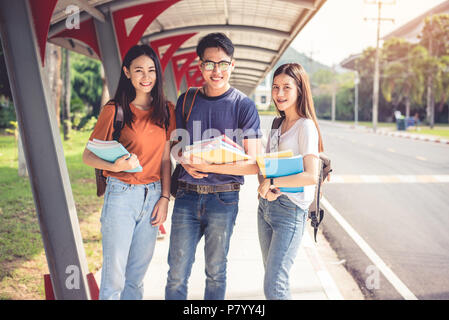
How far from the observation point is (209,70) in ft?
7.97

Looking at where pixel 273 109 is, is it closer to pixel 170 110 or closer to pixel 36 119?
pixel 170 110

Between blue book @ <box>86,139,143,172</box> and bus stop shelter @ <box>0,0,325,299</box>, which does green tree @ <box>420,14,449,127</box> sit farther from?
blue book @ <box>86,139,143,172</box>

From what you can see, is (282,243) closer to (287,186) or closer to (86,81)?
(287,186)

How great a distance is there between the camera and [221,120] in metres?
2.45

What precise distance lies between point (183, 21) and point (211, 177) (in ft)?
16.1

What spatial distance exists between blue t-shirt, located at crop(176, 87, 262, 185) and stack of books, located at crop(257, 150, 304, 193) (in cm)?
29

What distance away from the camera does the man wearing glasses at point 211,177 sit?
243 cm

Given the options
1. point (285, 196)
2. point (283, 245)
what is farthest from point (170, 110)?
point (283, 245)

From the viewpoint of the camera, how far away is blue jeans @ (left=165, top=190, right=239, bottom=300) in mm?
2482

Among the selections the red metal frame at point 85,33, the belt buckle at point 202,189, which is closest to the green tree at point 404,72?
the red metal frame at point 85,33

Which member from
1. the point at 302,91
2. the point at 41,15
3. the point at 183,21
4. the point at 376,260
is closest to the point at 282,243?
the point at 302,91

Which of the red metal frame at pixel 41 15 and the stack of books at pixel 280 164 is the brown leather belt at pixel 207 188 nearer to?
the stack of books at pixel 280 164

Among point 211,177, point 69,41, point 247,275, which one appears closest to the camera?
point 211,177

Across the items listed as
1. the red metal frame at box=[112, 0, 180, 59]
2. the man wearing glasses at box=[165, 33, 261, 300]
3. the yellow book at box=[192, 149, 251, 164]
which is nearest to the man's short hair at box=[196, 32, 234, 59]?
the man wearing glasses at box=[165, 33, 261, 300]
